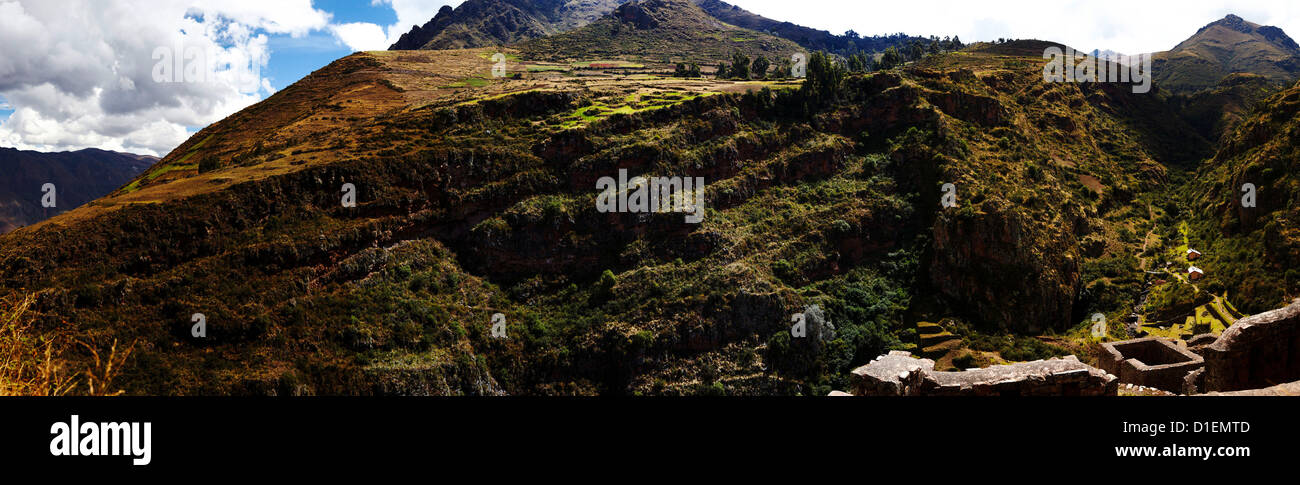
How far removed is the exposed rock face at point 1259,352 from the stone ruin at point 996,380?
490 centimetres

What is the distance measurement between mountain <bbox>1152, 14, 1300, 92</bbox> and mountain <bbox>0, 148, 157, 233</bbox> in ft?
751

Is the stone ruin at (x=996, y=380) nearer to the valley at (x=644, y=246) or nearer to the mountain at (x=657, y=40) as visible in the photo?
the valley at (x=644, y=246)

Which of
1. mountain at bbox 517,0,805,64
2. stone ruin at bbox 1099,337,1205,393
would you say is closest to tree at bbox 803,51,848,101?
stone ruin at bbox 1099,337,1205,393

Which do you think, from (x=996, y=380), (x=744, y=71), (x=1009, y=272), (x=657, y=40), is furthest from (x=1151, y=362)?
(x=657, y=40)

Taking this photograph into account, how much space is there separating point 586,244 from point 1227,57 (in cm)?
18863

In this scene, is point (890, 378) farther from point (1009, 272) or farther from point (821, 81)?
point (821, 81)

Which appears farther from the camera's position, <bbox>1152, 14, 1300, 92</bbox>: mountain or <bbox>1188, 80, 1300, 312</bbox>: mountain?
<bbox>1152, 14, 1300, 92</bbox>: mountain

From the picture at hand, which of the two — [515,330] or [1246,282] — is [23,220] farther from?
[1246,282]

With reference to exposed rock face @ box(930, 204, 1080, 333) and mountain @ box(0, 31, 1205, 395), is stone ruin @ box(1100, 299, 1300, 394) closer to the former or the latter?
mountain @ box(0, 31, 1205, 395)

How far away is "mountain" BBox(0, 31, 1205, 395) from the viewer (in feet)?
94.2

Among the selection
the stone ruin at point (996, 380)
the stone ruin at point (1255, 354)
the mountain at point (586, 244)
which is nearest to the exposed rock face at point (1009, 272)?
the mountain at point (586, 244)

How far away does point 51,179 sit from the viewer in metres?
150

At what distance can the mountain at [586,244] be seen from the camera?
94.2 feet

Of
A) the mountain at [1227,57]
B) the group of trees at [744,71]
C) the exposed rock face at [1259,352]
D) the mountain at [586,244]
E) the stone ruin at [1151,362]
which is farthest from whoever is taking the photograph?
the mountain at [1227,57]
